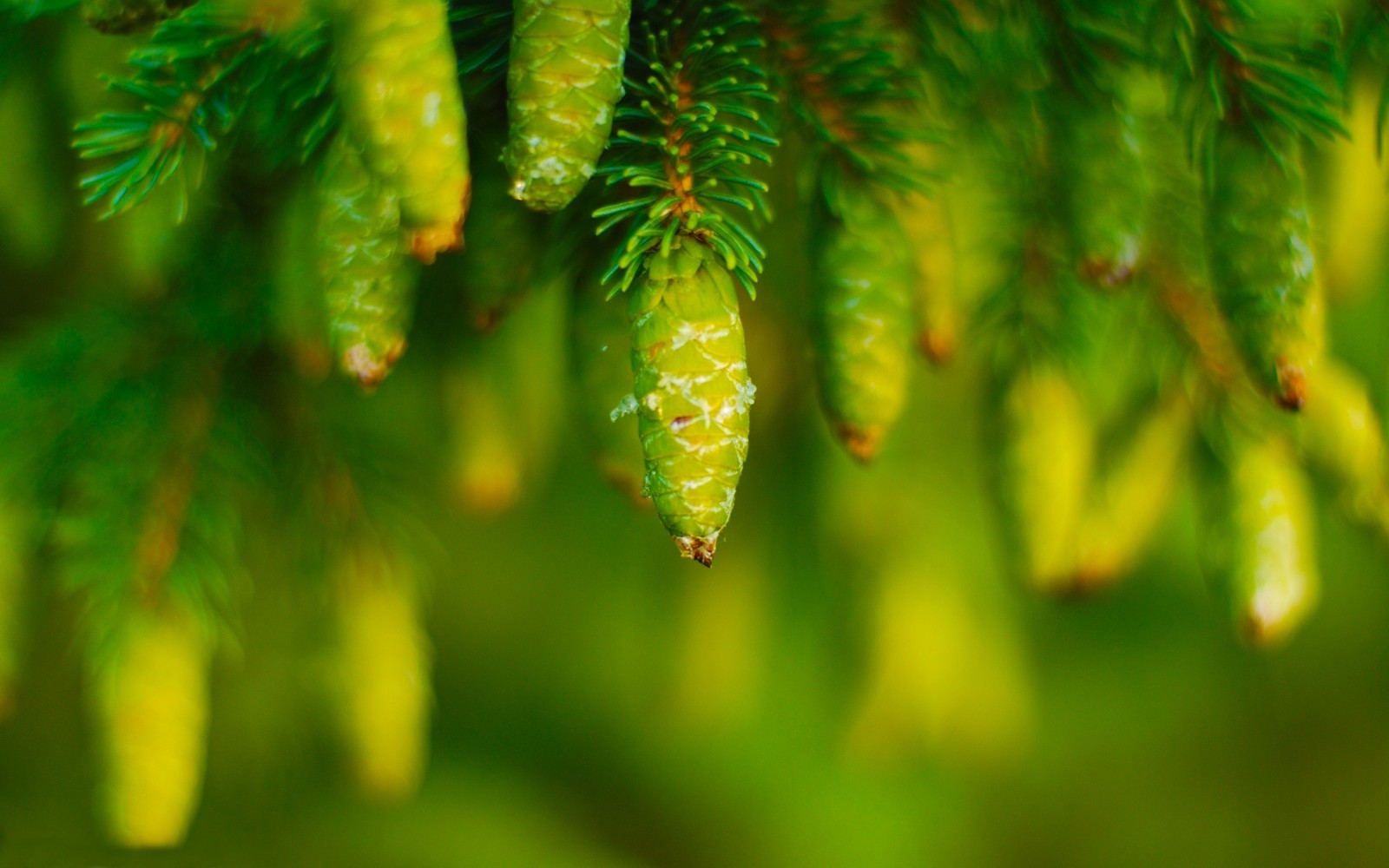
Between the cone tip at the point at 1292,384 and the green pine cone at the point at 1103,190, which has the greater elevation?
the green pine cone at the point at 1103,190

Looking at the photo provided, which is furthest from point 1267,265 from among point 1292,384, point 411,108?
point 411,108

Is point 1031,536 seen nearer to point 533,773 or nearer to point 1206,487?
point 1206,487

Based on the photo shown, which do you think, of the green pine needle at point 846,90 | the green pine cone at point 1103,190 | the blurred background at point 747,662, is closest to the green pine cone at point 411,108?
the blurred background at point 747,662

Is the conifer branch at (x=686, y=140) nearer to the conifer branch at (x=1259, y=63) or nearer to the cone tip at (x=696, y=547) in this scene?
the cone tip at (x=696, y=547)

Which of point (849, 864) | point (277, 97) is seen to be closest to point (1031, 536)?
point (277, 97)

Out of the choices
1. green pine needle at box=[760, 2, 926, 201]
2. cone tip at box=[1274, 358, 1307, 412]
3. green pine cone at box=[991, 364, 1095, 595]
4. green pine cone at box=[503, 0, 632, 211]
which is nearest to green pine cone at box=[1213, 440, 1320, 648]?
green pine cone at box=[991, 364, 1095, 595]

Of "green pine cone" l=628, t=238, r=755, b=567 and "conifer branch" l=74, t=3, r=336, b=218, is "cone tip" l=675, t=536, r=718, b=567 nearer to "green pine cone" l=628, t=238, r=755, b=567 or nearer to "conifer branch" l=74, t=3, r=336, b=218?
"green pine cone" l=628, t=238, r=755, b=567
